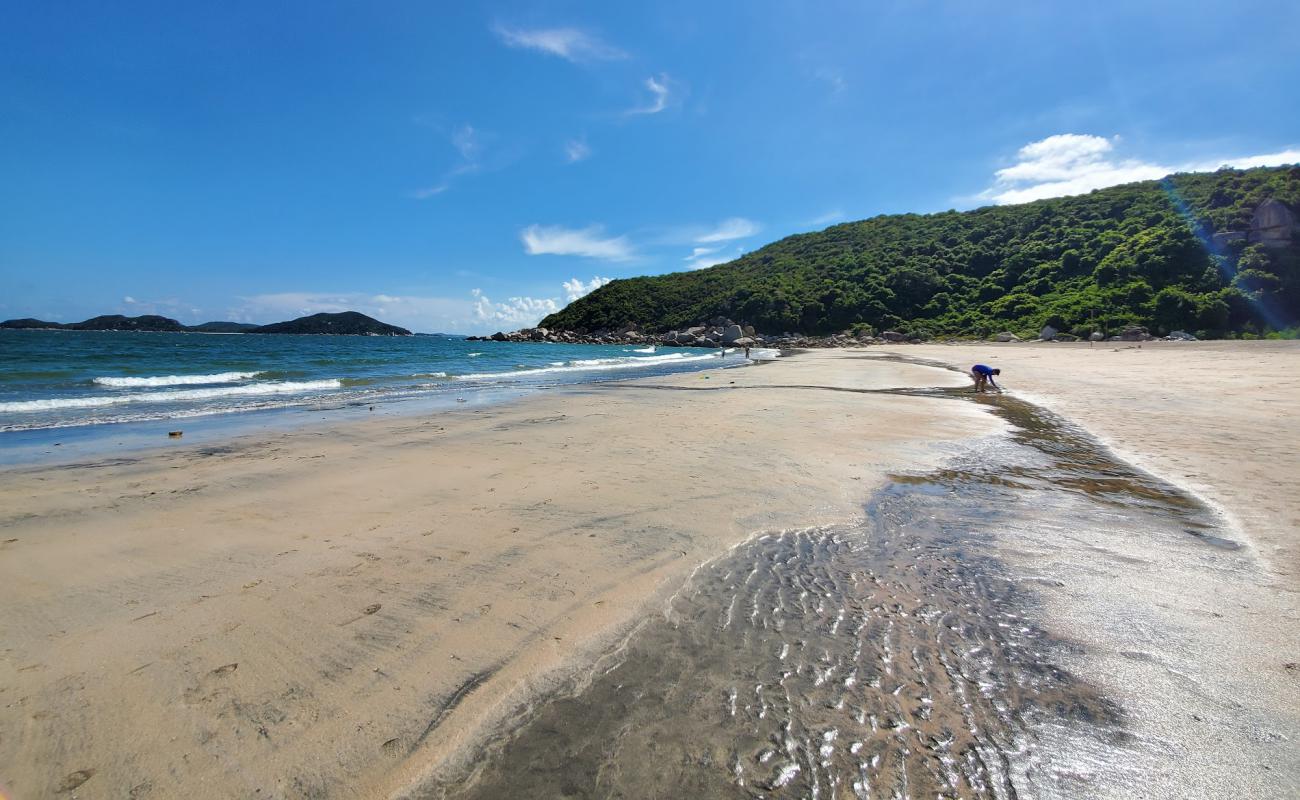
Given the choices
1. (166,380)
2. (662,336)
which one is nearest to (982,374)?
(166,380)

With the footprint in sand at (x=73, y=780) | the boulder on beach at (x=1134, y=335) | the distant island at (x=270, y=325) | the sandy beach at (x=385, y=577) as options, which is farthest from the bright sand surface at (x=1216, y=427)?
the distant island at (x=270, y=325)

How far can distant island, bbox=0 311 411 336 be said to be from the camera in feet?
381

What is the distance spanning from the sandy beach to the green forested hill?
164ft

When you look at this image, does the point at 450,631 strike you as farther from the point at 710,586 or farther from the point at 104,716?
the point at 710,586

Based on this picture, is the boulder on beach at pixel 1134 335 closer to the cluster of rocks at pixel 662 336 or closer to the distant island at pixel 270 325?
the cluster of rocks at pixel 662 336

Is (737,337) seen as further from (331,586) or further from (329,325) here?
(329,325)

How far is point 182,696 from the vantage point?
2582 millimetres

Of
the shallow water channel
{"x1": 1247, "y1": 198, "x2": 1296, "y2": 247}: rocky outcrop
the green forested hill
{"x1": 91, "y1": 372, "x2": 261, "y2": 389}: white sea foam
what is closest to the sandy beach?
the shallow water channel

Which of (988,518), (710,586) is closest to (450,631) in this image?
(710,586)

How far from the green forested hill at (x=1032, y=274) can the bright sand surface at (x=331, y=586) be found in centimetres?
5496

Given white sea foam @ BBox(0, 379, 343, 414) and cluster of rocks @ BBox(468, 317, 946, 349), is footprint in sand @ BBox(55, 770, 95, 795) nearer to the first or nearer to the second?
white sea foam @ BBox(0, 379, 343, 414)

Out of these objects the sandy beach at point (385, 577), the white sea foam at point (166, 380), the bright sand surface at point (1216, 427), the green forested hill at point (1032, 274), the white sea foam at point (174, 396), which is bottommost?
the bright sand surface at point (1216, 427)

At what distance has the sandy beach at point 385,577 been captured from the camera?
231 centimetres

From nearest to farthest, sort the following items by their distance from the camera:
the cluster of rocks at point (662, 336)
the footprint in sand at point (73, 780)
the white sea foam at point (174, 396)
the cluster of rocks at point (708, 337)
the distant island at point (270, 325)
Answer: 1. the footprint in sand at point (73, 780)
2. the white sea foam at point (174, 396)
3. the cluster of rocks at point (708, 337)
4. the cluster of rocks at point (662, 336)
5. the distant island at point (270, 325)
